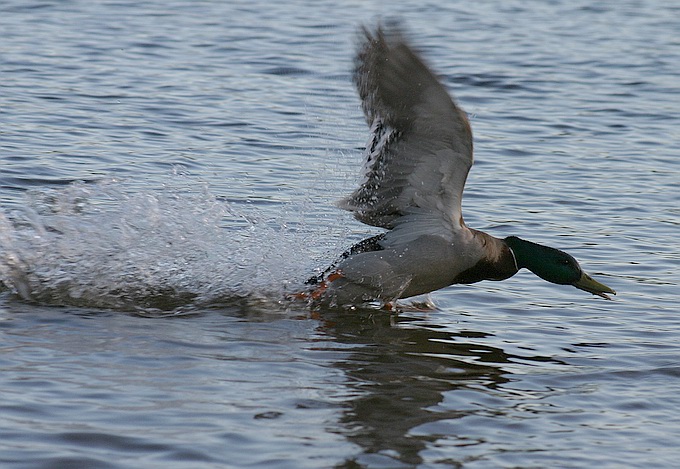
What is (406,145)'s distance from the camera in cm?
597

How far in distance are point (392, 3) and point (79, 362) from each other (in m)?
12.8

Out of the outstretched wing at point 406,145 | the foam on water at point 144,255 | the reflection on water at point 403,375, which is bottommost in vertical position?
the reflection on water at point 403,375

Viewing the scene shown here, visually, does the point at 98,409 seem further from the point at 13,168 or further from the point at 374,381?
the point at 13,168

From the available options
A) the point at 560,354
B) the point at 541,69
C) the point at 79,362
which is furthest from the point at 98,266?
the point at 541,69

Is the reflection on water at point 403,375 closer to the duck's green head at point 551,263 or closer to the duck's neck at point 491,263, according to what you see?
the duck's neck at point 491,263

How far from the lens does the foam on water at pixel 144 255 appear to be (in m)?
6.54

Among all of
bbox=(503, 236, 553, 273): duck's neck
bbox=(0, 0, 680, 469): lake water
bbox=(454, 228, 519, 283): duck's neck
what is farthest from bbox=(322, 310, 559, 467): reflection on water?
bbox=(503, 236, 553, 273): duck's neck

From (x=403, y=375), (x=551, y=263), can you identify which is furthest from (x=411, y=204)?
(x=403, y=375)

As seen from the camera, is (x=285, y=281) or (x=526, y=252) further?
(x=285, y=281)

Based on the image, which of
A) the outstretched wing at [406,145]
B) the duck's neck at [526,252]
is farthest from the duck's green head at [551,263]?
the outstretched wing at [406,145]

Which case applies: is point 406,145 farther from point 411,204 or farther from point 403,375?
point 403,375

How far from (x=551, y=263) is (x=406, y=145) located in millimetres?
1272

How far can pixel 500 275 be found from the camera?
657cm

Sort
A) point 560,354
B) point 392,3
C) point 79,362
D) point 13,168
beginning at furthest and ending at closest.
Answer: point 392,3
point 13,168
point 560,354
point 79,362
